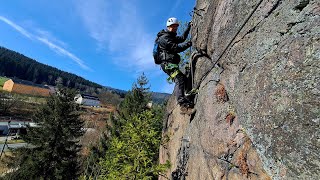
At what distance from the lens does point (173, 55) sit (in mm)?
8523

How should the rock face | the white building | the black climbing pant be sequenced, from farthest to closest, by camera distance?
the white building
the black climbing pant
the rock face

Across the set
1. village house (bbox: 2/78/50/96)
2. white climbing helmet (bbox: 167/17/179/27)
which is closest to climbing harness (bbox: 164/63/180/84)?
white climbing helmet (bbox: 167/17/179/27)

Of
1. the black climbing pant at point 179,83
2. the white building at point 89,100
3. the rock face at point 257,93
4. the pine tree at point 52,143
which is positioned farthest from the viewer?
the white building at point 89,100

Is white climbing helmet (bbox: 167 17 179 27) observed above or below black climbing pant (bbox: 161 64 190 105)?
above

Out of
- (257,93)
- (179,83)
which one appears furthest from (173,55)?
(257,93)

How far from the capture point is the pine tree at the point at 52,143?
1012 inches

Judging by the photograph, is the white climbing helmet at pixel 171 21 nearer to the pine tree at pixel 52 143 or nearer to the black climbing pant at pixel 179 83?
the black climbing pant at pixel 179 83

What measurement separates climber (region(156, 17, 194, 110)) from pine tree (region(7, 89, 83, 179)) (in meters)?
21.2

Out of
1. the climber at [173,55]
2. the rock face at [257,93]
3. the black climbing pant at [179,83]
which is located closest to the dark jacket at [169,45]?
the climber at [173,55]

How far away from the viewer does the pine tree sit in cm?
2570

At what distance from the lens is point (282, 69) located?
4070 millimetres

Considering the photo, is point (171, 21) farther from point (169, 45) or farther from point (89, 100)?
point (89, 100)

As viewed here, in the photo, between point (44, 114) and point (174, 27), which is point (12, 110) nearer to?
point (44, 114)

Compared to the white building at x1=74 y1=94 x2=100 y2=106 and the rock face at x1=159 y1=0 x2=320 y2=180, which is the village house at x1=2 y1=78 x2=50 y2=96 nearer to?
the white building at x1=74 y1=94 x2=100 y2=106
